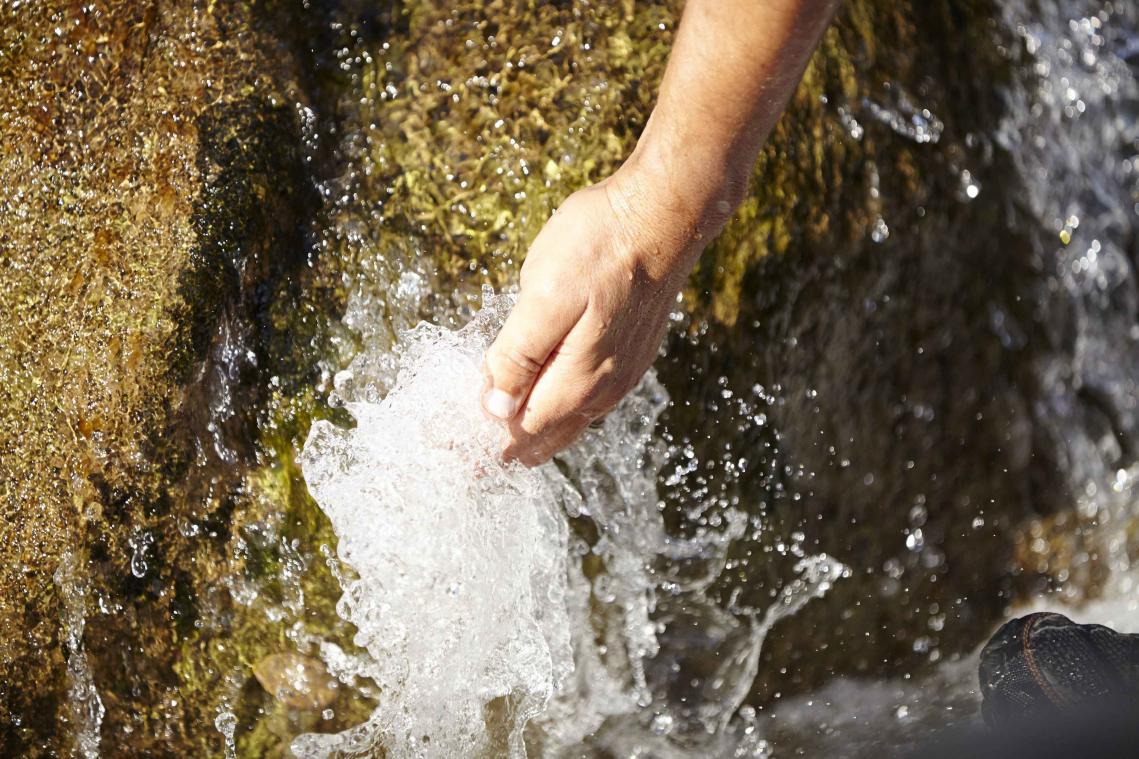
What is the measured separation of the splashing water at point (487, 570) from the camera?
1.82 metres

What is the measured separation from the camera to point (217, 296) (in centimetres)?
193

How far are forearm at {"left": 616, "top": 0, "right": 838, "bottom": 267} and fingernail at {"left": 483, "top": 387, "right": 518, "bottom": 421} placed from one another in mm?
367

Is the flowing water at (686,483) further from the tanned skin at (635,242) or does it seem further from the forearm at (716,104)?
the forearm at (716,104)

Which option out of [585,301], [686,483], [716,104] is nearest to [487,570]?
[686,483]

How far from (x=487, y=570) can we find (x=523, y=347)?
2.38 ft

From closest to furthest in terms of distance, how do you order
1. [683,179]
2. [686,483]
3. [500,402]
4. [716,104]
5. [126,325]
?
1. [716,104]
2. [683,179]
3. [500,402]
4. [126,325]
5. [686,483]

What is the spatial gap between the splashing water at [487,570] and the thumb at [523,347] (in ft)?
0.47

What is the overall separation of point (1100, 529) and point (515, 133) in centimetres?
207

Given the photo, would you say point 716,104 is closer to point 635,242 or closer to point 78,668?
point 635,242

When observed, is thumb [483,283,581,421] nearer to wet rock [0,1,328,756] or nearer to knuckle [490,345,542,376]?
knuckle [490,345,542,376]

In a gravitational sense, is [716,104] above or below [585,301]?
above

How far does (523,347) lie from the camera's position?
1402mm

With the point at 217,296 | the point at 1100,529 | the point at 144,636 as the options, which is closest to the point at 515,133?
the point at 217,296

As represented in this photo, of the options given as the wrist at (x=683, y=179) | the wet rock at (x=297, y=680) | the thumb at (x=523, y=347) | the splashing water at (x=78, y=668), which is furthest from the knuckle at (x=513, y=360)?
the splashing water at (x=78, y=668)
